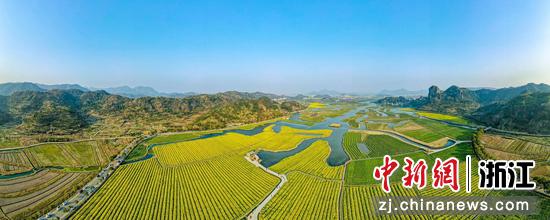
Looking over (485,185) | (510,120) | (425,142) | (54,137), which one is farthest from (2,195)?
(510,120)

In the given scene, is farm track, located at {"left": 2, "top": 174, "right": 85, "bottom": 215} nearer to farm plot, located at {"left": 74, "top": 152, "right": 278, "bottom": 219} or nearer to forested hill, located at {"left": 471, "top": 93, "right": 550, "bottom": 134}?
farm plot, located at {"left": 74, "top": 152, "right": 278, "bottom": 219}

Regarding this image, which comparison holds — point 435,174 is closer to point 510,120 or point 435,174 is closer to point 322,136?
point 322,136

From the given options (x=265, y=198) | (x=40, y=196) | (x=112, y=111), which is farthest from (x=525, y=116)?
(x=112, y=111)

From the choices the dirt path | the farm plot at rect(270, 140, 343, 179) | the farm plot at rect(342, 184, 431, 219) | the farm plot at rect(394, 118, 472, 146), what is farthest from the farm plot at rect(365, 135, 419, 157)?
the dirt path

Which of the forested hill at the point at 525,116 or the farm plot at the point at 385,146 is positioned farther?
the forested hill at the point at 525,116

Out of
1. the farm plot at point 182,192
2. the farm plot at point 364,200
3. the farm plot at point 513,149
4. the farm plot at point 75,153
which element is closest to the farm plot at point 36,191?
the farm plot at point 182,192

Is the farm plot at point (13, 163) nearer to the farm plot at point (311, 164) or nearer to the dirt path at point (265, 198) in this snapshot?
the dirt path at point (265, 198)

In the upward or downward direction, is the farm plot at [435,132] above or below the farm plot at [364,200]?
above
